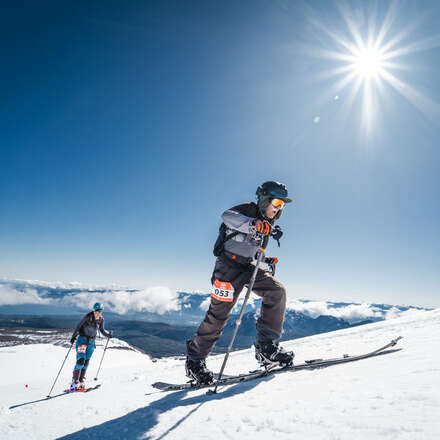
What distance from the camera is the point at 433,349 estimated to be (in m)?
3.39

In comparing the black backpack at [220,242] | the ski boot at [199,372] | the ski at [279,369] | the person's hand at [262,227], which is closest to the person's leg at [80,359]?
the ski at [279,369]

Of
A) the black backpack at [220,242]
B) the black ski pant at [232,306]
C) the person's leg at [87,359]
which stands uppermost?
the black backpack at [220,242]

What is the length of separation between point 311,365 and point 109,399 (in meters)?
3.43

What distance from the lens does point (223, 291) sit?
448 centimetres

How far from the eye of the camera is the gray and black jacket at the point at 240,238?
14.9 ft

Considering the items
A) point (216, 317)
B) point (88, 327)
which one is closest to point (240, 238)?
point (216, 317)

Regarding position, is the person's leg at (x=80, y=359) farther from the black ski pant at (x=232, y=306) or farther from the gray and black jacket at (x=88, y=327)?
the black ski pant at (x=232, y=306)

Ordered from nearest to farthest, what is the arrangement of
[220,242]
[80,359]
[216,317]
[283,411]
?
[283,411] → [216,317] → [220,242] → [80,359]

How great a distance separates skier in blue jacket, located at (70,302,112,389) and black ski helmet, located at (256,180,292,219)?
734cm

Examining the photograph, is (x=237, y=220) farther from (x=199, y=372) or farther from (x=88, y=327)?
(x=88, y=327)

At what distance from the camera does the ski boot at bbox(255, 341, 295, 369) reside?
14.6 ft

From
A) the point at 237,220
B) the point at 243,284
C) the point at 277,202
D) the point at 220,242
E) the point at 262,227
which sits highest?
the point at 277,202

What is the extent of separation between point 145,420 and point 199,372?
67.9 inches

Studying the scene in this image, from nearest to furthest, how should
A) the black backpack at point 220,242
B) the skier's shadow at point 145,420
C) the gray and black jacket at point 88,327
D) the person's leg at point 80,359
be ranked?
the skier's shadow at point 145,420 < the black backpack at point 220,242 < the person's leg at point 80,359 < the gray and black jacket at point 88,327
